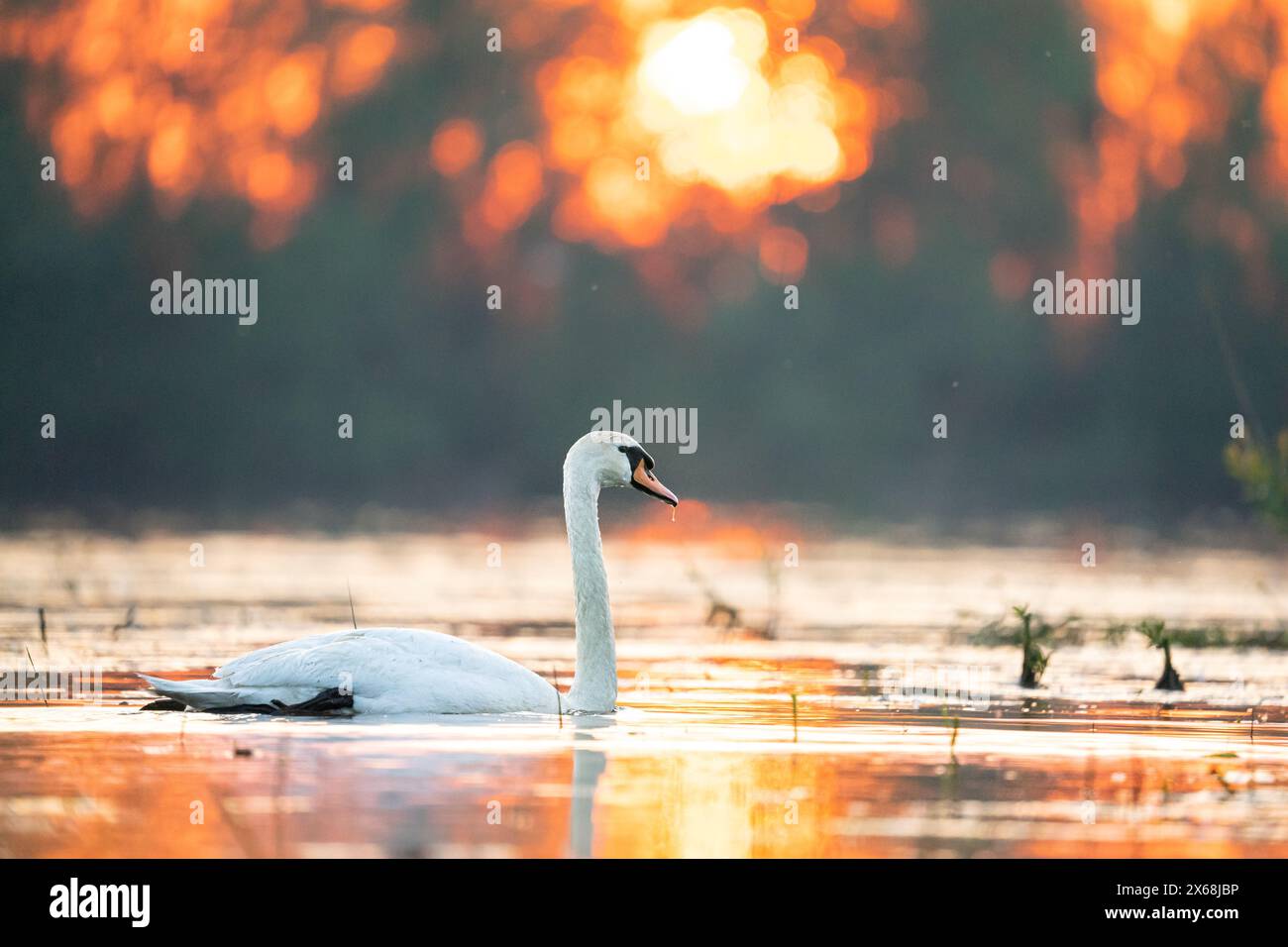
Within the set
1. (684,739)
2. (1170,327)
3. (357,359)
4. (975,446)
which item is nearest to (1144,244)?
(1170,327)

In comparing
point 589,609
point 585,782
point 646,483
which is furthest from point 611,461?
point 585,782

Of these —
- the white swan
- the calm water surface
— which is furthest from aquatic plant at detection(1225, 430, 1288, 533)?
the white swan

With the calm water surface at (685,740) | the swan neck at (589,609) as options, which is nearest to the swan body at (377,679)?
the calm water surface at (685,740)

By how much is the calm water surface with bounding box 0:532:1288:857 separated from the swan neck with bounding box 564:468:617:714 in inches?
9.7

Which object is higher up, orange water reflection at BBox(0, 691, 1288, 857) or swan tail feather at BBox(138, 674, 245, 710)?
swan tail feather at BBox(138, 674, 245, 710)

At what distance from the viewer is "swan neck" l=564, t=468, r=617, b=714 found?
9.83m

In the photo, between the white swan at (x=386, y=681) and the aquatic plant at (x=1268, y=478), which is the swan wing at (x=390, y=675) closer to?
the white swan at (x=386, y=681)

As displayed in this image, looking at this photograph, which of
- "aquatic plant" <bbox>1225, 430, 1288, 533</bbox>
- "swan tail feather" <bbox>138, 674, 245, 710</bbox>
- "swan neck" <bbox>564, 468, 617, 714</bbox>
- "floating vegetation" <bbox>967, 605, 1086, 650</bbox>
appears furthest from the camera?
"aquatic plant" <bbox>1225, 430, 1288, 533</bbox>

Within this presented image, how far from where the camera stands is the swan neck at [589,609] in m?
9.83

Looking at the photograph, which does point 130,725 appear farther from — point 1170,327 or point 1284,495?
point 1170,327

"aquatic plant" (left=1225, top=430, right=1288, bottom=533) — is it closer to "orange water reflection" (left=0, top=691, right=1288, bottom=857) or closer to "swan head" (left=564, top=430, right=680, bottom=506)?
"orange water reflection" (left=0, top=691, right=1288, bottom=857)

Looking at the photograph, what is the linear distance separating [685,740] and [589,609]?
1.47m

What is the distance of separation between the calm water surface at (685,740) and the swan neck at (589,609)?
0.25m

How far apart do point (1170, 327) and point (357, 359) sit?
1284cm
